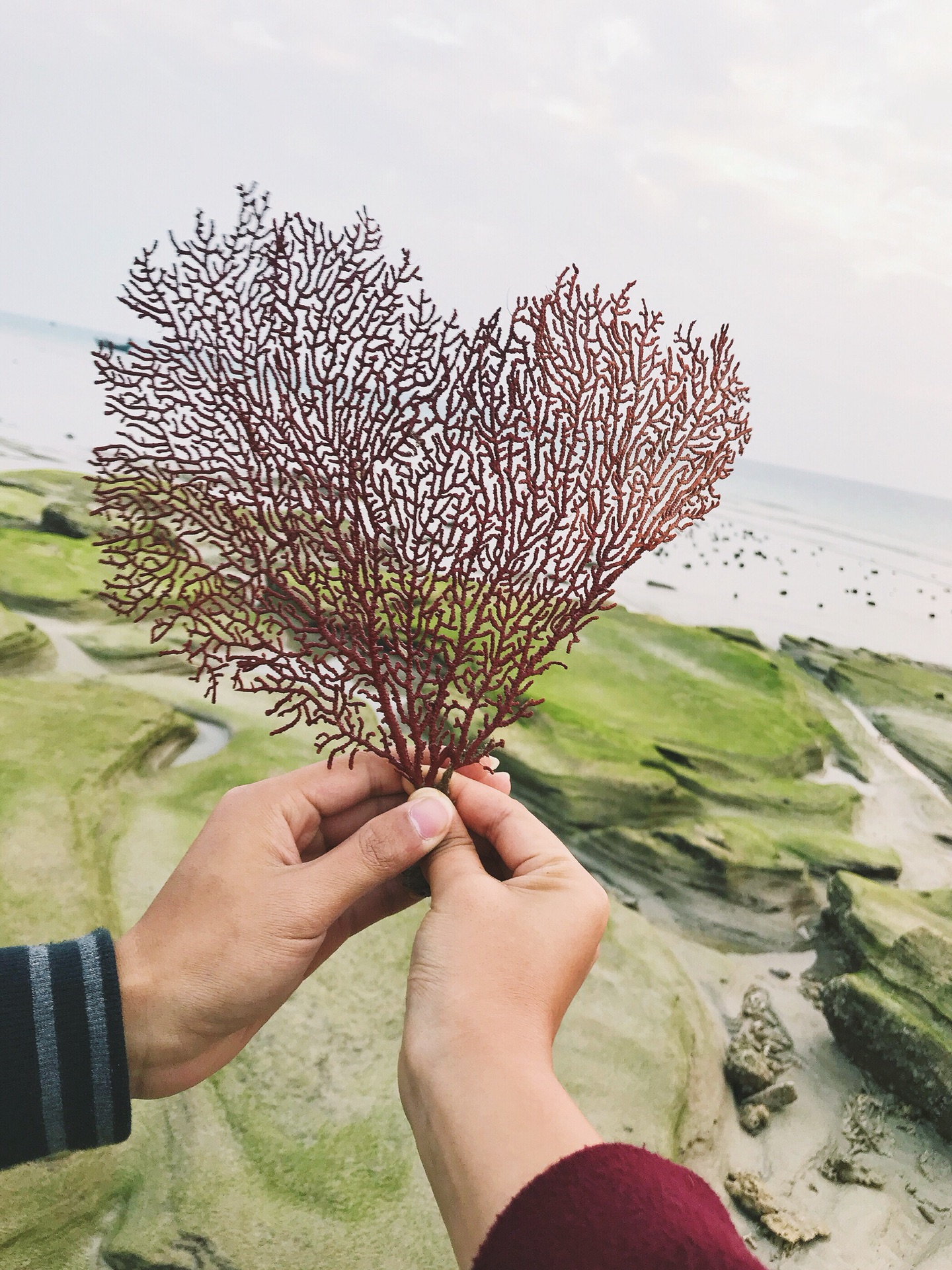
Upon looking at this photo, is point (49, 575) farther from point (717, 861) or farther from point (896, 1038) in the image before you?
point (896, 1038)

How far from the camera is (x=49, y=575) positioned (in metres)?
5.81

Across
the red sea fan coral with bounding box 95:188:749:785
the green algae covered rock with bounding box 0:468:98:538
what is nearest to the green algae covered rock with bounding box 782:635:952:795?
the red sea fan coral with bounding box 95:188:749:785

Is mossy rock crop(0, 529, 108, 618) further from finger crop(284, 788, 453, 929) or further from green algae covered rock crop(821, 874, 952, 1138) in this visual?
green algae covered rock crop(821, 874, 952, 1138)

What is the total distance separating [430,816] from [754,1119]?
2.42 metres

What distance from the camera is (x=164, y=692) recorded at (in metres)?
4.98

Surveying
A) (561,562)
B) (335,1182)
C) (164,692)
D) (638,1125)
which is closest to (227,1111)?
(335,1182)

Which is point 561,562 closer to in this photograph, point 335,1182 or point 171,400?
point 171,400

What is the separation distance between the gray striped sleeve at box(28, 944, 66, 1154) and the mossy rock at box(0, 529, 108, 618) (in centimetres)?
423

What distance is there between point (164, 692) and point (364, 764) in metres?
3.56

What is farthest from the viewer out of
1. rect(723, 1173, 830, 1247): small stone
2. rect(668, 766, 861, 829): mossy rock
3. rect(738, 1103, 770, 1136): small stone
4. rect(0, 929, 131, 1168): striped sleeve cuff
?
rect(668, 766, 861, 829): mossy rock

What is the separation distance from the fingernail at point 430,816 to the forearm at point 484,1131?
46cm

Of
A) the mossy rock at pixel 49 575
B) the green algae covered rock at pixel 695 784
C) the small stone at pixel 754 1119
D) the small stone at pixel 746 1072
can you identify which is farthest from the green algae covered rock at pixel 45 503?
the small stone at pixel 754 1119

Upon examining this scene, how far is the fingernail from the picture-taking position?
158 cm

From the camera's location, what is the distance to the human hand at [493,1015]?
1.04 meters
